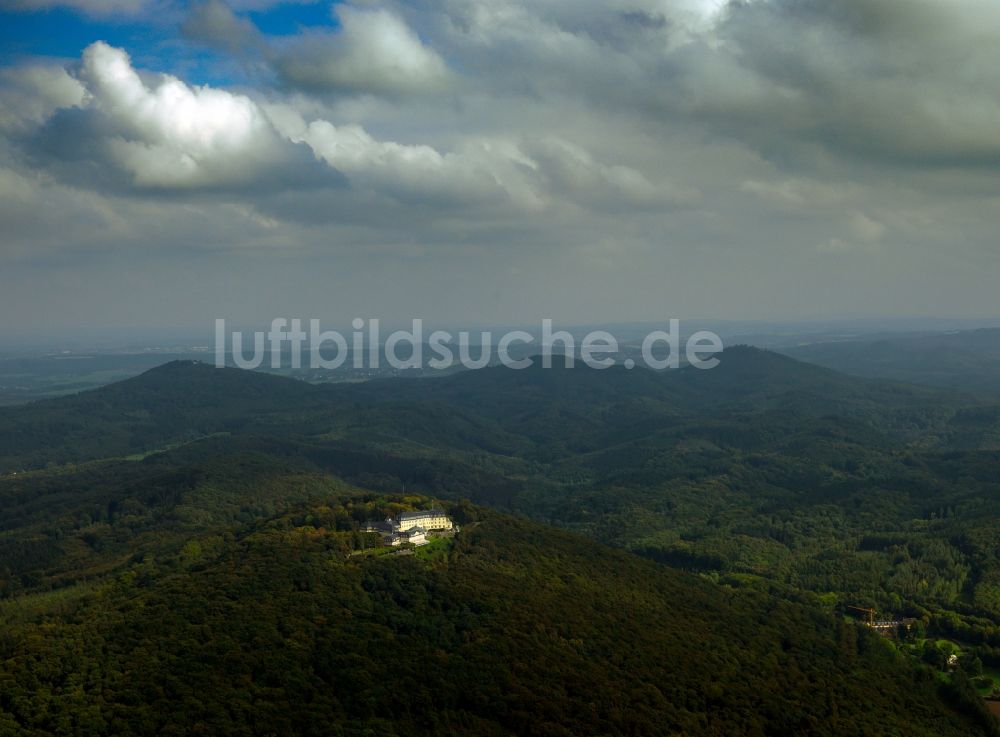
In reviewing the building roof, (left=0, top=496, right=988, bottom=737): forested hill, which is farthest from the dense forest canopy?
the building roof

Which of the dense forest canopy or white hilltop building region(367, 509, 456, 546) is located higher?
white hilltop building region(367, 509, 456, 546)

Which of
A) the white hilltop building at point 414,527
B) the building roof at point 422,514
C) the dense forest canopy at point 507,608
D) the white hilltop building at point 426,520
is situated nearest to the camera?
the dense forest canopy at point 507,608

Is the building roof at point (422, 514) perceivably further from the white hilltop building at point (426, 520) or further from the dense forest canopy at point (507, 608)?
the dense forest canopy at point (507, 608)

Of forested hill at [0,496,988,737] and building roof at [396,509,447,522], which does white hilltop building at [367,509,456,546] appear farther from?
forested hill at [0,496,988,737]

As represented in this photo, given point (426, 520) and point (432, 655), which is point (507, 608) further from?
point (426, 520)

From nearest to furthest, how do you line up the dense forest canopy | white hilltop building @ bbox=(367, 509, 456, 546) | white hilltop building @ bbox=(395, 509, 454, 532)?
the dense forest canopy < white hilltop building @ bbox=(367, 509, 456, 546) < white hilltop building @ bbox=(395, 509, 454, 532)

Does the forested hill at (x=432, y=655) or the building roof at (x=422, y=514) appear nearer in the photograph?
the forested hill at (x=432, y=655)

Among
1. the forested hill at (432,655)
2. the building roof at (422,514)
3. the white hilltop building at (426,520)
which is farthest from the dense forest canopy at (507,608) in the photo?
the building roof at (422,514)
